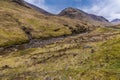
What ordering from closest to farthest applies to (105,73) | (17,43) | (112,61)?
1. (105,73)
2. (112,61)
3. (17,43)

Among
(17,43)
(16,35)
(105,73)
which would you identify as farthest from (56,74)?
(16,35)

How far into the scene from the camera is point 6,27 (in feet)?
618

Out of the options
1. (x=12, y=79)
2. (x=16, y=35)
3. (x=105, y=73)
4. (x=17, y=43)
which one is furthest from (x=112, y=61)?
(x=16, y=35)

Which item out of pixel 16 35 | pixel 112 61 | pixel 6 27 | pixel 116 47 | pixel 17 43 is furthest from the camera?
pixel 6 27

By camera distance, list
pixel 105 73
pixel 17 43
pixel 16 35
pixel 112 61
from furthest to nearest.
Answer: pixel 16 35, pixel 17 43, pixel 112 61, pixel 105 73

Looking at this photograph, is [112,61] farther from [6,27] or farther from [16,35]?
[6,27]

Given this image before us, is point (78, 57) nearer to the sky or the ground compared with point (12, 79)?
nearer to the sky

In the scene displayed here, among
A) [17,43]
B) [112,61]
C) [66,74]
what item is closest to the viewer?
[66,74]

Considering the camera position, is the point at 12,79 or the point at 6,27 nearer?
the point at 12,79

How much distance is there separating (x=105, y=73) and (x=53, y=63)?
2448cm

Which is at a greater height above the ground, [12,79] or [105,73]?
[105,73]

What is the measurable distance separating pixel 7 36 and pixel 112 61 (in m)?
127

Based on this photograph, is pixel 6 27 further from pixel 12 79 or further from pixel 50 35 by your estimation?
pixel 12 79

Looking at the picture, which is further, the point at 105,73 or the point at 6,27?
the point at 6,27
